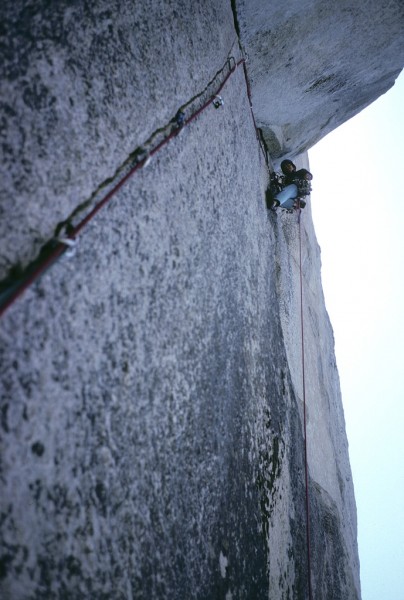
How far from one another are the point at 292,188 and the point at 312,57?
107 centimetres

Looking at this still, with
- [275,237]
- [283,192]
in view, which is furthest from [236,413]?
[283,192]

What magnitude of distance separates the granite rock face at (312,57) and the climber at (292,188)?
1.35 ft

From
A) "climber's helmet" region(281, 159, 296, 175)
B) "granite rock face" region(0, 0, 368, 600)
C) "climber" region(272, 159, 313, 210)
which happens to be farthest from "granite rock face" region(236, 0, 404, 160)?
"granite rock face" region(0, 0, 368, 600)

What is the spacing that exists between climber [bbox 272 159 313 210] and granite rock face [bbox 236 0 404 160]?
411 mm

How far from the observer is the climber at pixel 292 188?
3.17m

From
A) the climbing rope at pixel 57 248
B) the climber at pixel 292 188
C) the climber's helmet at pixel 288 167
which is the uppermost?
the climber's helmet at pixel 288 167

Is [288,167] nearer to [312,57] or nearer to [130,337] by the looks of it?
[312,57]

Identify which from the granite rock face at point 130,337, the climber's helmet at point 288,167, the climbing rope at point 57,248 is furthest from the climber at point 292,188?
the climbing rope at point 57,248

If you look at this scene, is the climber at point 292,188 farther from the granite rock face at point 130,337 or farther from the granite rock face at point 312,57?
the granite rock face at point 130,337

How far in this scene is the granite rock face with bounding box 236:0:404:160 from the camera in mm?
2408

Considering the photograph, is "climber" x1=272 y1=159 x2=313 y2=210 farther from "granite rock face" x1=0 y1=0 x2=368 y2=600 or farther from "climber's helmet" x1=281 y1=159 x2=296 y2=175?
"granite rock face" x1=0 y1=0 x2=368 y2=600

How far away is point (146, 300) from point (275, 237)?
7.51ft

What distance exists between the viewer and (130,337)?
1.02 meters

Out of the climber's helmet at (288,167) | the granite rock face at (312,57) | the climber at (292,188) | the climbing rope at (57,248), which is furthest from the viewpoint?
the climber's helmet at (288,167)
